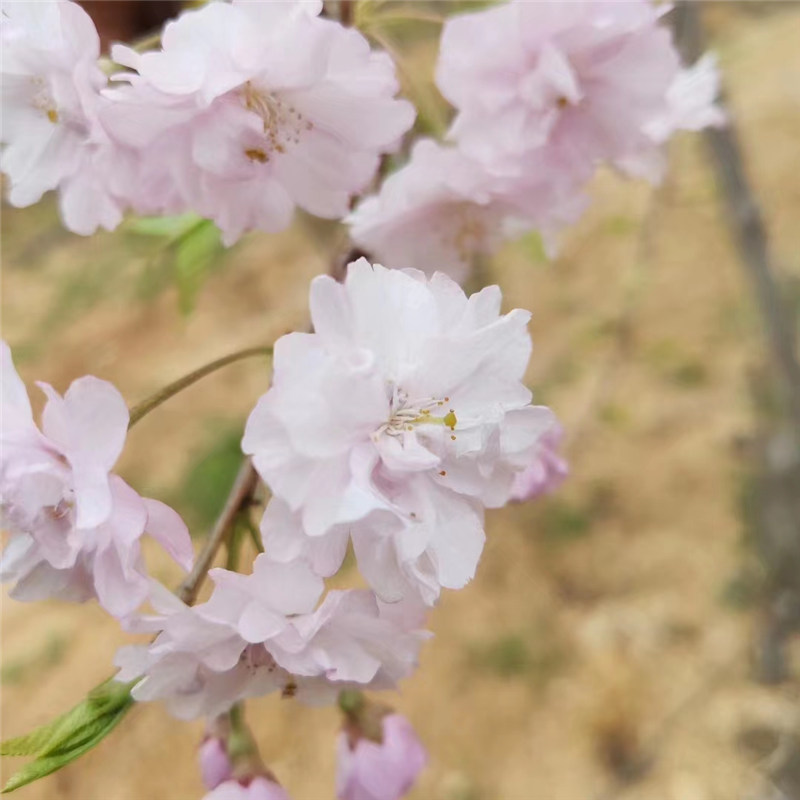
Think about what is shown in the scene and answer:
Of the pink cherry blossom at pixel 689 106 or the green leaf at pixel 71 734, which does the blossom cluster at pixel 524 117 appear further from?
the green leaf at pixel 71 734

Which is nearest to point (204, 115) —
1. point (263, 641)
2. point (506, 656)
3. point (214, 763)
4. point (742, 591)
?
point (263, 641)

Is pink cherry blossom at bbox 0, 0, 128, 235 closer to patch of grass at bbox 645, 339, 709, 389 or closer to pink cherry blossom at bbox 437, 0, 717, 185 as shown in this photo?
pink cherry blossom at bbox 437, 0, 717, 185

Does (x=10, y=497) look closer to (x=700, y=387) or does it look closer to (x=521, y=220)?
(x=521, y=220)

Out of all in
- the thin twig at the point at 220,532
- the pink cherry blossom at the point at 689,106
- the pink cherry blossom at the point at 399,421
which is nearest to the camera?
the pink cherry blossom at the point at 399,421

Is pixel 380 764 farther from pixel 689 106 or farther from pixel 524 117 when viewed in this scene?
pixel 689 106

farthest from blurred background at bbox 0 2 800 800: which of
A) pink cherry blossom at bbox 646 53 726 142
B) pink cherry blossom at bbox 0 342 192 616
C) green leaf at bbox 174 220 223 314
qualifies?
pink cherry blossom at bbox 646 53 726 142

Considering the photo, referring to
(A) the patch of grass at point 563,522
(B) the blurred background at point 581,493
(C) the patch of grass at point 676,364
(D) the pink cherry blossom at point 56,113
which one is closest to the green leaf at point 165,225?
(B) the blurred background at point 581,493

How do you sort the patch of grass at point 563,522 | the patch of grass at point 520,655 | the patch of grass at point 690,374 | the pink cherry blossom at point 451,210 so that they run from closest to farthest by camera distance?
the pink cherry blossom at point 451,210, the patch of grass at point 520,655, the patch of grass at point 563,522, the patch of grass at point 690,374
